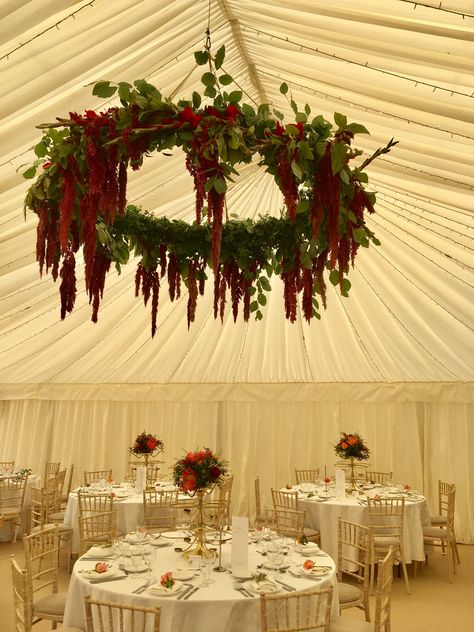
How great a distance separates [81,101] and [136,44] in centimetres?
51

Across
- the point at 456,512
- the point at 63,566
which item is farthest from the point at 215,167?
the point at 456,512

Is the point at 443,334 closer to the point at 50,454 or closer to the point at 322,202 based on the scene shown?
the point at 322,202

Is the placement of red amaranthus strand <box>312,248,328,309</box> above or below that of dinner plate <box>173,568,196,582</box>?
above

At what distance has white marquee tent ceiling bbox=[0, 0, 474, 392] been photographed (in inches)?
119

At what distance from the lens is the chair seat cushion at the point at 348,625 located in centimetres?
422

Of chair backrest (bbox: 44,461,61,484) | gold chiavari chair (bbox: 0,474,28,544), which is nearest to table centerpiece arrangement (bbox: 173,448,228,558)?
gold chiavari chair (bbox: 0,474,28,544)

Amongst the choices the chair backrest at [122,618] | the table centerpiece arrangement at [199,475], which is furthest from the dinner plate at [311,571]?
the chair backrest at [122,618]

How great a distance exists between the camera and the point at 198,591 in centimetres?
390

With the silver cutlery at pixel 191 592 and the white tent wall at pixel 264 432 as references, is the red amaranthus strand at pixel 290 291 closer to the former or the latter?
the silver cutlery at pixel 191 592

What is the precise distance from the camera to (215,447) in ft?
35.5

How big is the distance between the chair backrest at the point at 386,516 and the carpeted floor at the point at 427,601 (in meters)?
0.62

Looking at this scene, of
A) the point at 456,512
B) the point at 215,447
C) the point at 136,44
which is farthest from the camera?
the point at 215,447

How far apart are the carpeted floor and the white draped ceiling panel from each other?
2.12 meters

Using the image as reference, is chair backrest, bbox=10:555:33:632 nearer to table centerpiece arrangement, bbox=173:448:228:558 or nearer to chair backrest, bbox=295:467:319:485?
table centerpiece arrangement, bbox=173:448:228:558
